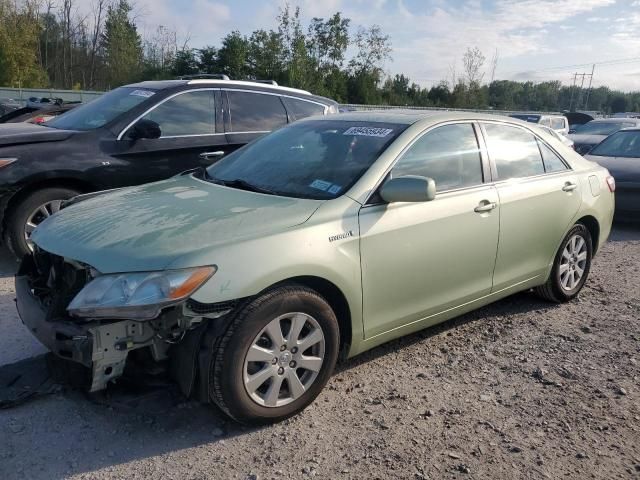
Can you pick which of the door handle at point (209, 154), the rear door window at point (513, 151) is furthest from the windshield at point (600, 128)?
the door handle at point (209, 154)

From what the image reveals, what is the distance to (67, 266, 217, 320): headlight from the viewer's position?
102 inches

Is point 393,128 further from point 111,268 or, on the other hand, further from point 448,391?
point 111,268

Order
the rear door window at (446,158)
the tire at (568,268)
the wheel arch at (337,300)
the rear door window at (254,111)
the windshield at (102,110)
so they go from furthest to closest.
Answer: the rear door window at (254,111), the windshield at (102,110), the tire at (568,268), the rear door window at (446,158), the wheel arch at (337,300)

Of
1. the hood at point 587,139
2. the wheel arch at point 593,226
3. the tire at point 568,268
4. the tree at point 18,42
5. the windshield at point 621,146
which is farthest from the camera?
the tree at point 18,42

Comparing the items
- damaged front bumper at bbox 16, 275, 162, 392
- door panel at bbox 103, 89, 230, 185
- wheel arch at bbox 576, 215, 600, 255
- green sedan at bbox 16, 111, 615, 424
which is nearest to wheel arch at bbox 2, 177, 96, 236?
door panel at bbox 103, 89, 230, 185

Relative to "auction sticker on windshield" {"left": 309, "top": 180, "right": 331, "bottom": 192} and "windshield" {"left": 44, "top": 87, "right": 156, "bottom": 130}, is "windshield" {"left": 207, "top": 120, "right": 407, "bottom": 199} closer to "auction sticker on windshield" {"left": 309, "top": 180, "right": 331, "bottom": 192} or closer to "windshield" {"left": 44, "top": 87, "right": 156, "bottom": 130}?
"auction sticker on windshield" {"left": 309, "top": 180, "right": 331, "bottom": 192}

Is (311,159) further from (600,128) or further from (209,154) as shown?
(600,128)

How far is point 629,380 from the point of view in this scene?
12.0 ft

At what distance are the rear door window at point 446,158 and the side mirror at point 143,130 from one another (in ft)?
10.2

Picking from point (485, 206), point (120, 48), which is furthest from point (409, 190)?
point (120, 48)

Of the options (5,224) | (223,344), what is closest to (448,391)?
(223,344)

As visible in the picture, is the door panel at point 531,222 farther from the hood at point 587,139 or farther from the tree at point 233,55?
the tree at point 233,55

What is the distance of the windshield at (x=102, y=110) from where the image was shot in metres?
5.84

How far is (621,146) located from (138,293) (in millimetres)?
9474
